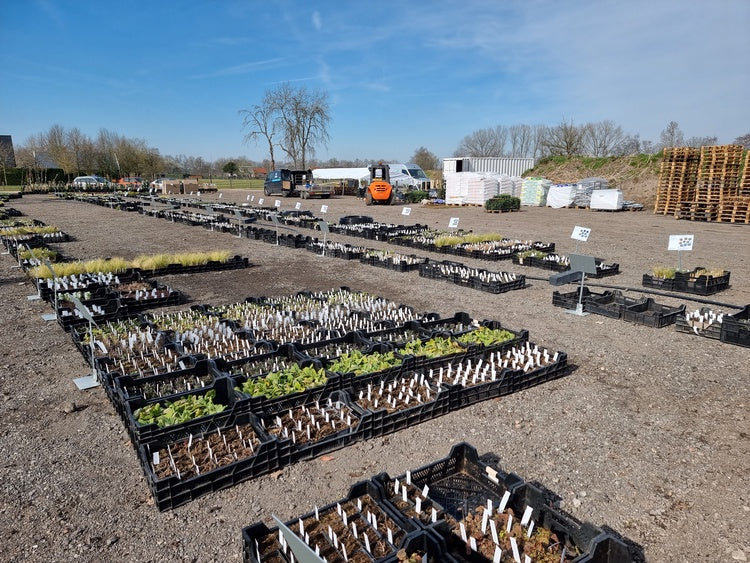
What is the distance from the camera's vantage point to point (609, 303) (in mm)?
8203

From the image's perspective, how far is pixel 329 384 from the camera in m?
4.61

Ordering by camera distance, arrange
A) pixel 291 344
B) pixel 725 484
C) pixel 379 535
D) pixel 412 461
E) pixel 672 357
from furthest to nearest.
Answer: pixel 672 357, pixel 291 344, pixel 412 461, pixel 725 484, pixel 379 535

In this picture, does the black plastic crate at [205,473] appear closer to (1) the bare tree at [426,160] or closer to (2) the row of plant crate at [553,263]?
(2) the row of plant crate at [553,263]

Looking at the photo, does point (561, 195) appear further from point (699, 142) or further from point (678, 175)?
point (699, 142)

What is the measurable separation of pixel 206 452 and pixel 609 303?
6971 millimetres

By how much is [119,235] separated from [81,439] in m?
15.2

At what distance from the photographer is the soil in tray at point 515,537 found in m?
2.69

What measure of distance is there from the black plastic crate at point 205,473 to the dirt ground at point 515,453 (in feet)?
0.23

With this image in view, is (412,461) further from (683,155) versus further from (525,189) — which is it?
(525,189)

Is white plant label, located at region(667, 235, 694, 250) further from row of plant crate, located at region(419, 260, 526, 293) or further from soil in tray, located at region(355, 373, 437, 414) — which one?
soil in tray, located at region(355, 373, 437, 414)

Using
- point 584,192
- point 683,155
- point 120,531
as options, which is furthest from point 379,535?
point 584,192

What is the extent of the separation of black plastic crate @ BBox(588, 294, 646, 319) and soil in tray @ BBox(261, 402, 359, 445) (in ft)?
16.9

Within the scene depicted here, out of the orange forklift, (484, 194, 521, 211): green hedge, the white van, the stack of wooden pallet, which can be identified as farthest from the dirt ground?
the white van

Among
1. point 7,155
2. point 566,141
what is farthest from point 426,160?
point 7,155
